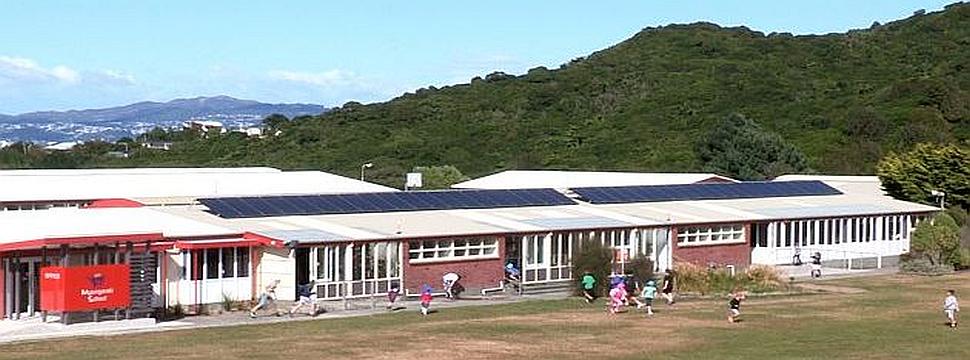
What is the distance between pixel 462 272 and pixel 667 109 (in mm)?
82738

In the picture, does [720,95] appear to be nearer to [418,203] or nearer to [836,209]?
[836,209]


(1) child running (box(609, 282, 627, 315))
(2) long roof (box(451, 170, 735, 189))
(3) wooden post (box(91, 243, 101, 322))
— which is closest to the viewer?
(3) wooden post (box(91, 243, 101, 322))

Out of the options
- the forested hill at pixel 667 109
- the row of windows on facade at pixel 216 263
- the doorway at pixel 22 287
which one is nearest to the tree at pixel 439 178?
the forested hill at pixel 667 109

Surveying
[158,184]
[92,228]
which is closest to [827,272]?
[158,184]

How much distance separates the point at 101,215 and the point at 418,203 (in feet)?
50.0

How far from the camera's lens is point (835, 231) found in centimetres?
6694

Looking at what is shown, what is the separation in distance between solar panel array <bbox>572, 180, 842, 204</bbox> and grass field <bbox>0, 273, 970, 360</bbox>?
645 inches

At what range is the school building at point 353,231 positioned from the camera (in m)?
41.6

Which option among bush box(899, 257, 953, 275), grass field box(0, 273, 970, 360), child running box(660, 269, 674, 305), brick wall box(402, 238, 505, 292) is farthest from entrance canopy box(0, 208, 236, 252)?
bush box(899, 257, 953, 275)

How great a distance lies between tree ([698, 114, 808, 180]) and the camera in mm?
98938

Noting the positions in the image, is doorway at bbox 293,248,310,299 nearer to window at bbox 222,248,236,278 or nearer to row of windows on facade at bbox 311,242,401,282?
row of windows on facade at bbox 311,242,401,282

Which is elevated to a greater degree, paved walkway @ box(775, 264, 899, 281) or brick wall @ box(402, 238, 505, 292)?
brick wall @ box(402, 238, 505, 292)

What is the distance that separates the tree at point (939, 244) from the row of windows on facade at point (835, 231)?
12.4 feet

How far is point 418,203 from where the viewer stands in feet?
188
